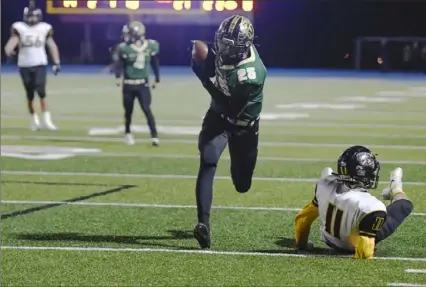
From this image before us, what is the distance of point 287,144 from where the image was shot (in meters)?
12.5

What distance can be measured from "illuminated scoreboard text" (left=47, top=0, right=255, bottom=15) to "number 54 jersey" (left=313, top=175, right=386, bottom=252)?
18.5 meters

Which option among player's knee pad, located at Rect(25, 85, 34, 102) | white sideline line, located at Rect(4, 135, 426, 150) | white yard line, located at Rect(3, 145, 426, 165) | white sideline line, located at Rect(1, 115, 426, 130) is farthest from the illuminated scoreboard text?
white yard line, located at Rect(3, 145, 426, 165)

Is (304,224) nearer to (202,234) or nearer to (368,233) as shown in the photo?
(368,233)

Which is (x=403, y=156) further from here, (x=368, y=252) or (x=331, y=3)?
(x=331, y=3)

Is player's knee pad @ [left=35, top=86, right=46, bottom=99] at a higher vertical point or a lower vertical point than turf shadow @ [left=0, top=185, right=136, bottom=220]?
lower

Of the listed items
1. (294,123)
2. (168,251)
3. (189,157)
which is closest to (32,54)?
(189,157)

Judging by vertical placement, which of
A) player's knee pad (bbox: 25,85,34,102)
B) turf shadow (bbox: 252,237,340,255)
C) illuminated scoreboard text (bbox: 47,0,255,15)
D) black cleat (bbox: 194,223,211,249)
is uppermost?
black cleat (bbox: 194,223,211,249)

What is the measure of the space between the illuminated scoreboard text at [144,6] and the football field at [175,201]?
22.8 ft

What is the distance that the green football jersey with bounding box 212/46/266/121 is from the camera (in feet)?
19.3

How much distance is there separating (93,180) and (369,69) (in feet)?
78.0

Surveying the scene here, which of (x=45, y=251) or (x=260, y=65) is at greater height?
(x=260, y=65)

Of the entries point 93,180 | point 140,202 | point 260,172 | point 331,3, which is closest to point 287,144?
point 260,172

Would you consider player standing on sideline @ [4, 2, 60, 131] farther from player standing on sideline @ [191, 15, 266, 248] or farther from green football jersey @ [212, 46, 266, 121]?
green football jersey @ [212, 46, 266, 121]

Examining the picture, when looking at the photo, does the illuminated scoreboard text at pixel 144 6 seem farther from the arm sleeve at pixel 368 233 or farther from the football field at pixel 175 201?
the arm sleeve at pixel 368 233
